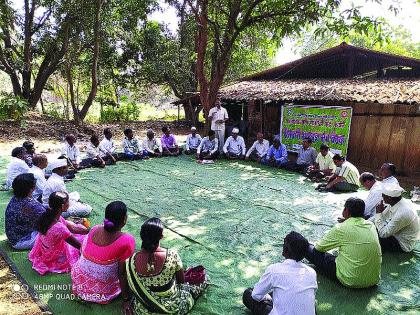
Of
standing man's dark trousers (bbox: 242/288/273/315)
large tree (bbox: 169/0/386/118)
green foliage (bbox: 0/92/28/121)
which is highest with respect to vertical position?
large tree (bbox: 169/0/386/118)

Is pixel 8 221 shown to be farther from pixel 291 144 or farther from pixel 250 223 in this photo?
pixel 291 144

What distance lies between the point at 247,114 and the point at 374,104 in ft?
18.5

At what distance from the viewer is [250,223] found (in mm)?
5664

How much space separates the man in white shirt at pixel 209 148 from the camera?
10795mm

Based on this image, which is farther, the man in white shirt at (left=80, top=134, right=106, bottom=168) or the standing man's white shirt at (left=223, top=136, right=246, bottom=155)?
the standing man's white shirt at (left=223, top=136, right=246, bottom=155)

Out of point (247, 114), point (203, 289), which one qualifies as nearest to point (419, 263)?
point (203, 289)

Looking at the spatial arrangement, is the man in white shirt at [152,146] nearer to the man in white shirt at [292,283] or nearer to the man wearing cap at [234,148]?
the man wearing cap at [234,148]

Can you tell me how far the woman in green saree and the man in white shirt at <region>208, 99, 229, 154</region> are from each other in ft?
28.8

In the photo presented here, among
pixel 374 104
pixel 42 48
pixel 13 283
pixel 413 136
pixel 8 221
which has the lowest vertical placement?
pixel 13 283

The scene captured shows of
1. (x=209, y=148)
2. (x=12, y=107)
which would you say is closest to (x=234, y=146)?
(x=209, y=148)

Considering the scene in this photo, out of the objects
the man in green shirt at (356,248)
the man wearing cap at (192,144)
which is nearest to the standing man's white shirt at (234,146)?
the man wearing cap at (192,144)

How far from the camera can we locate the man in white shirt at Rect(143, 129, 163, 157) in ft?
36.0

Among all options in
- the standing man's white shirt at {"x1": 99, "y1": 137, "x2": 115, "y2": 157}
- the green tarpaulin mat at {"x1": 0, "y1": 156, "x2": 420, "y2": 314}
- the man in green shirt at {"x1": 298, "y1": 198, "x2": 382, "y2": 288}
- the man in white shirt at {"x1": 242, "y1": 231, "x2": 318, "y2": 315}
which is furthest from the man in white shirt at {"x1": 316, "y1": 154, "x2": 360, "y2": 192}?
the standing man's white shirt at {"x1": 99, "y1": 137, "x2": 115, "y2": 157}

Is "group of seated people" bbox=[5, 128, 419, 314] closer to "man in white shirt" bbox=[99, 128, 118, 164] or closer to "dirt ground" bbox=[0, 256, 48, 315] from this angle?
"dirt ground" bbox=[0, 256, 48, 315]
